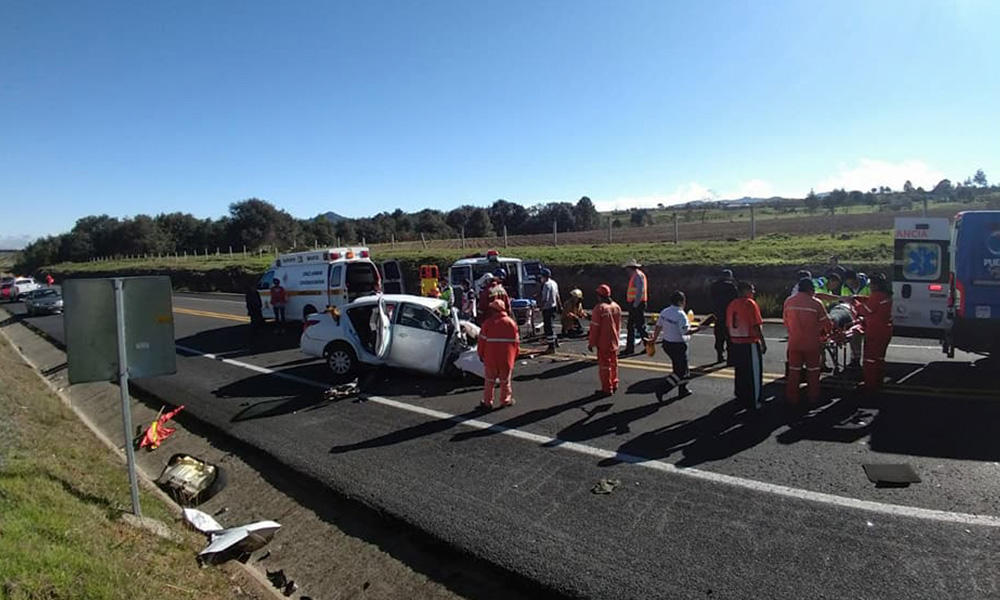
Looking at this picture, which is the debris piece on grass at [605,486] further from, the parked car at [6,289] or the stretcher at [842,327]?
the parked car at [6,289]

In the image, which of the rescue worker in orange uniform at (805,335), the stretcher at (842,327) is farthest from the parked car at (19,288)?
the stretcher at (842,327)

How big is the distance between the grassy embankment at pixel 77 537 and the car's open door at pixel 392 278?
35.3ft

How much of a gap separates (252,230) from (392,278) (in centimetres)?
7060

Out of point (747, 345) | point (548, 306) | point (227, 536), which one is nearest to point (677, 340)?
point (747, 345)

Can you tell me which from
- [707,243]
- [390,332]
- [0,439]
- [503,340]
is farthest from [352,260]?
[707,243]

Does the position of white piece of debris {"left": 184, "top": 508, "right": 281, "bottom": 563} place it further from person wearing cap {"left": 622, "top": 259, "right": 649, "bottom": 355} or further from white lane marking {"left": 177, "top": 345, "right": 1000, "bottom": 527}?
person wearing cap {"left": 622, "top": 259, "right": 649, "bottom": 355}

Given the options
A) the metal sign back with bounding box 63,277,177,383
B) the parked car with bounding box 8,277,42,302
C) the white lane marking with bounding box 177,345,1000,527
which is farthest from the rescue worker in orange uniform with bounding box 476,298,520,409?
the parked car with bounding box 8,277,42,302

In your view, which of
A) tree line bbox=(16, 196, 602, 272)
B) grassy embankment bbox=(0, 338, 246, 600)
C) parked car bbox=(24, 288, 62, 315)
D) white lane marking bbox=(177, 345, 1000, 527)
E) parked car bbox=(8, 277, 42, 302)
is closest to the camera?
grassy embankment bbox=(0, 338, 246, 600)

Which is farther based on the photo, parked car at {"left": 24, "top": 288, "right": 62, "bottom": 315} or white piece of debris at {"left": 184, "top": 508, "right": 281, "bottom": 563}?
parked car at {"left": 24, "top": 288, "right": 62, "bottom": 315}

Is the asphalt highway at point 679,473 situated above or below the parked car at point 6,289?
below

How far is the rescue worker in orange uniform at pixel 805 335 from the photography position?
7781mm

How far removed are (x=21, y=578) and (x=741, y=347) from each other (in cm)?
746

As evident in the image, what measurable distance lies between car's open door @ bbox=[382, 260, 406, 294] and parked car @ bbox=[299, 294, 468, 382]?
6.85 metres

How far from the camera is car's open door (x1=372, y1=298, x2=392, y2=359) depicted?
10539 millimetres
